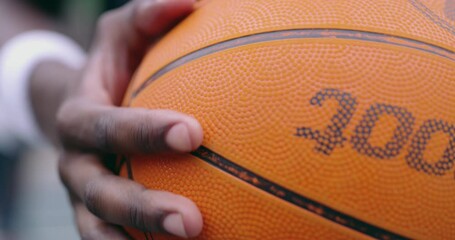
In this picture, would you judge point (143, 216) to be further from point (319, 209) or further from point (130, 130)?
point (319, 209)

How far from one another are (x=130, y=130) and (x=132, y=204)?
114mm

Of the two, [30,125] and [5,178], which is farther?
[5,178]

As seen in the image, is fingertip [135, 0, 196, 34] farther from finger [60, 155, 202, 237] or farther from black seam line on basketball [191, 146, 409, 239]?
black seam line on basketball [191, 146, 409, 239]

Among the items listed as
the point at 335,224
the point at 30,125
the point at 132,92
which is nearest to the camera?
the point at 335,224

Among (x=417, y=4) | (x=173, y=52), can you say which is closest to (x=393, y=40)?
(x=417, y=4)

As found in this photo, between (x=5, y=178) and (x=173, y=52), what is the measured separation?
8.41ft

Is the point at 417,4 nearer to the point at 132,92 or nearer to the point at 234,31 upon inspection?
the point at 234,31

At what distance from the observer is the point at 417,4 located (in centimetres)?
86

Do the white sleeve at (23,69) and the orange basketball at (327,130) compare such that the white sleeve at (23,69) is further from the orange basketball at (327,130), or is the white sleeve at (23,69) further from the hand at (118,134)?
the orange basketball at (327,130)

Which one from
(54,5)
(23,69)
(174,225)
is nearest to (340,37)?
(174,225)

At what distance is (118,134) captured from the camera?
857mm

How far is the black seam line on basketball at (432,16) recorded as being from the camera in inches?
33.2

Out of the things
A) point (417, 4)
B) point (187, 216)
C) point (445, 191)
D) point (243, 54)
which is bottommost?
point (187, 216)

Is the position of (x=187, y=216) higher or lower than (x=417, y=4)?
lower
